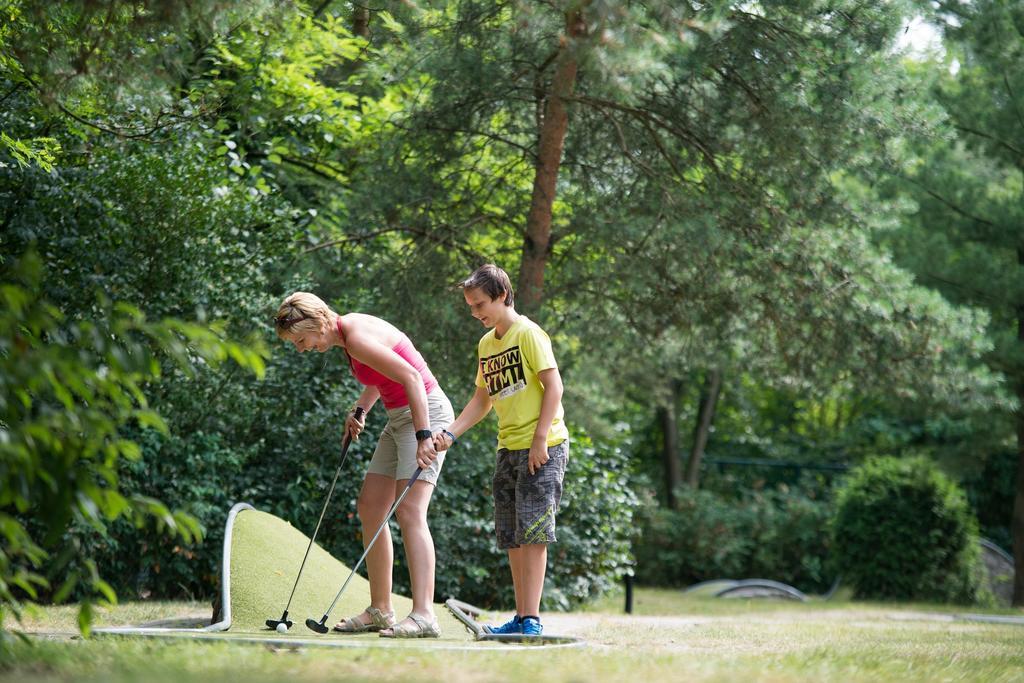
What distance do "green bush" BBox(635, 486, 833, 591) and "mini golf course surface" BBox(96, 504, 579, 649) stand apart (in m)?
9.13

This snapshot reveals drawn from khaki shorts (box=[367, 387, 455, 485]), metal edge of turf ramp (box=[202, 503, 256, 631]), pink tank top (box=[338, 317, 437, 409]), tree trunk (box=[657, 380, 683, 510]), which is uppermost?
tree trunk (box=[657, 380, 683, 510])

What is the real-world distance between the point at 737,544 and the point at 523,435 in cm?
1071

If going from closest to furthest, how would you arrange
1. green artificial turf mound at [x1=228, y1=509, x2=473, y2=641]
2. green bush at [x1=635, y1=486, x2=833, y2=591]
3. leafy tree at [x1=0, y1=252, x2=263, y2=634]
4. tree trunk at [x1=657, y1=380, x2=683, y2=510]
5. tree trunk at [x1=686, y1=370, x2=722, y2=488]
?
leafy tree at [x1=0, y1=252, x2=263, y2=634] → green artificial turf mound at [x1=228, y1=509, x2=473, y2=641] → green bush at [x1=635, y1=486, x2=833, y2=591] → tree trunk at [x1=657, y1=380, x2=683, y2=510] → tree trunk at [x1=686, y1=370, x2=722, y2=488]

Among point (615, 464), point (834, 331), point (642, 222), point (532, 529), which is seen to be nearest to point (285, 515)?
point (615, 464)

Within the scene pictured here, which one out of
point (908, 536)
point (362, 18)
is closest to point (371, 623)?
point (362, 18)

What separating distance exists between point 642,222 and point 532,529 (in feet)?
12.2

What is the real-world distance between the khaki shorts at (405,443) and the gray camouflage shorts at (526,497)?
1.02ft

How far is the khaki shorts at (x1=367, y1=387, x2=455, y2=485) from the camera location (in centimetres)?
487

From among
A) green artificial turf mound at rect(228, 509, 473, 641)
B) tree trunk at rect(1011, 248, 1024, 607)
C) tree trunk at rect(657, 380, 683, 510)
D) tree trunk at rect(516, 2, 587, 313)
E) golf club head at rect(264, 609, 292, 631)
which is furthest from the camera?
tree trunk at rect(657, 380, 683, 510)

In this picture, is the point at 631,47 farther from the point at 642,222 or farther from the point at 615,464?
the point at 615,464

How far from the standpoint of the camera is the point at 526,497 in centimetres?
473

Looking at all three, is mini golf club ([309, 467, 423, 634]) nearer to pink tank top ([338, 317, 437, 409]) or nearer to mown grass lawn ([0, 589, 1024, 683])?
pink tank top ([338, 317, 437, 409])

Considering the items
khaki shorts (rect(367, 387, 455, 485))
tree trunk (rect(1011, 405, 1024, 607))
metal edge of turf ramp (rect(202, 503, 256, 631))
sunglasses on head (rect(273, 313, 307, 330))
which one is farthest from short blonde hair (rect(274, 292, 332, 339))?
tree trunk (rect(1011, 405, 1024, 607))

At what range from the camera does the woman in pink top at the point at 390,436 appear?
15.3 ft
